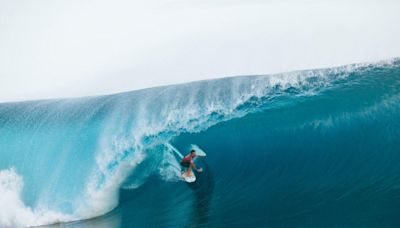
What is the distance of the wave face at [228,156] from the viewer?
6180mm

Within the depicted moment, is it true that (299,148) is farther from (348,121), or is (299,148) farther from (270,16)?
(270,16)

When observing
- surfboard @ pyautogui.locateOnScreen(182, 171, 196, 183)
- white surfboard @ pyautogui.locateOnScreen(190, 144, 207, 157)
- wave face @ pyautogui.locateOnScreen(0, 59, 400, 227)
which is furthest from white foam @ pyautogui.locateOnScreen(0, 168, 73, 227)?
white surfboard @ pyautogui.locateOnScreen(190, 144, 207, 157)

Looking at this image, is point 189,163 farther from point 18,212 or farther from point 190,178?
point 18,212

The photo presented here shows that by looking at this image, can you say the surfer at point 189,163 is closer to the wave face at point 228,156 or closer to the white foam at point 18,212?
the wave face at point 228,156

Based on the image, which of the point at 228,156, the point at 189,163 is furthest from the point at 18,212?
the point at 228,156

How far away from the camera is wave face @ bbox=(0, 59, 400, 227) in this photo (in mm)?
6180

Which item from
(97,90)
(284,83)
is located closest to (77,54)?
(97,90)

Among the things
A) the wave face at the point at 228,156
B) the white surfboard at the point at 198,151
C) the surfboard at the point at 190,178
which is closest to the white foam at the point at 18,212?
the wave face at the point at 228,156

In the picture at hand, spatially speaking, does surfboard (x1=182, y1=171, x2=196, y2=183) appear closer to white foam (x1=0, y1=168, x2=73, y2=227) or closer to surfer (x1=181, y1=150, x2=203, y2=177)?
surfer (x1=181, y1=150, x2=203, y2=177)

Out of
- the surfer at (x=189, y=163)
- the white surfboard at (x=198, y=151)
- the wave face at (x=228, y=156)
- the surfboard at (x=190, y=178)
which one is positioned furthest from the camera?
the white surfboard at (x=198, y=151)

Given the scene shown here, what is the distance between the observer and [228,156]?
7230mm

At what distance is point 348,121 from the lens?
718 cm

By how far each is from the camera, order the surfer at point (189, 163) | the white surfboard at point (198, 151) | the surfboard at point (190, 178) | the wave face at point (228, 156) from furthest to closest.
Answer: the white surfboard at point (198, 151), the surfboard at point (190, 178), the surfer at point (189, 163), the wave face at point (228, 156)

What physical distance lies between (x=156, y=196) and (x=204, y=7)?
561 centimetres
